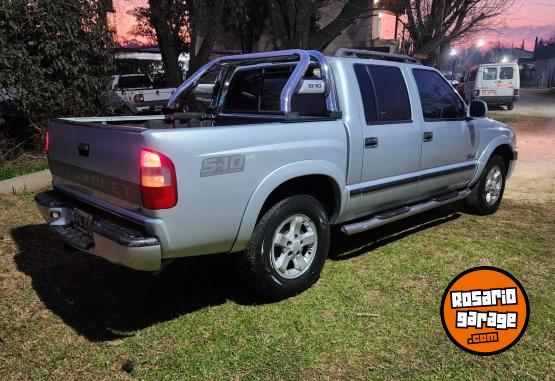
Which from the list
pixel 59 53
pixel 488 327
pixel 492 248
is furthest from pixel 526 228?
pixel 59 53

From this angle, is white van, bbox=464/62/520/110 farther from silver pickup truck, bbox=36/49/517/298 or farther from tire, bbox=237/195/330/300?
tire, bbox=237/195/330/300

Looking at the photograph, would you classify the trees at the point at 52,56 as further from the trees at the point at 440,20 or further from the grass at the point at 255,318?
the trees at the point at 440,20

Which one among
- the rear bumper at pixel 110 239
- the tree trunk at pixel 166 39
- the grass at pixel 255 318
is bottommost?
the grass at pixel 255 318

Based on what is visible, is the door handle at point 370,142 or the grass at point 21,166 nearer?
the door handle at point 370,142

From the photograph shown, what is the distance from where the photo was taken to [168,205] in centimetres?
288

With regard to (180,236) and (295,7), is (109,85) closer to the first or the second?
(295,7)

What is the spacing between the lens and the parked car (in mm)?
9398

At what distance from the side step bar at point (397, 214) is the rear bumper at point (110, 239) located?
5.67ft

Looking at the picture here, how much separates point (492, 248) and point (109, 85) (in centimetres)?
704

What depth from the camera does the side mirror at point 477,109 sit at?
5430 mm

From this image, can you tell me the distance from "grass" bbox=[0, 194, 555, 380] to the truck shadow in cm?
1

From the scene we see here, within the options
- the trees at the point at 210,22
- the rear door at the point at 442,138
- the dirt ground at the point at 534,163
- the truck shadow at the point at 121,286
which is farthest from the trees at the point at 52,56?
the dirt ground at the point at 534,163

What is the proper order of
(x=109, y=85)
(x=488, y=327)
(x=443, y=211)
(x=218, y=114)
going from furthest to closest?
1. (x=109, y=85)
2. (x=443, y=211)
3. (x=218, y=114)
4. (x=488, y=327)

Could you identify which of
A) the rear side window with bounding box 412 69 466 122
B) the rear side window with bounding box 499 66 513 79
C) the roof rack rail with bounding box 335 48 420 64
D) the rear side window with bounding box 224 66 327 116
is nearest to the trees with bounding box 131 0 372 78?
the rear side window with bounding box 224 66 327 116
